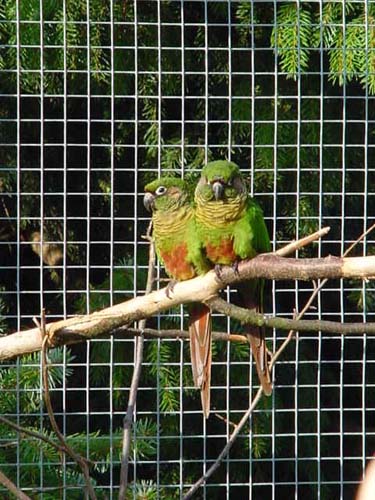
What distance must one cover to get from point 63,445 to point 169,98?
1236 millimetres

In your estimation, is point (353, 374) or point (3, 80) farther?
point (353, 374)

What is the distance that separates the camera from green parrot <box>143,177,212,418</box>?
6.84 feet

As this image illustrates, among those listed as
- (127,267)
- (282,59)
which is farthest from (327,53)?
(127,267)

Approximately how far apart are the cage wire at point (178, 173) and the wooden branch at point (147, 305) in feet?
2.39

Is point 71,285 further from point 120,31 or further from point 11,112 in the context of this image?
point 120,31

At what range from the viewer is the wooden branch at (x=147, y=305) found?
1.59 meters

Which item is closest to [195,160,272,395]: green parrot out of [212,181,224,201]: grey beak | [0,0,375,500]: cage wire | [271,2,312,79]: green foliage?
[212,181,224,201]: grey beak

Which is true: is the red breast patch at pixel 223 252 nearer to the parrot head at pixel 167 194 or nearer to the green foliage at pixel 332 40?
the parrot head at pixel 167 194

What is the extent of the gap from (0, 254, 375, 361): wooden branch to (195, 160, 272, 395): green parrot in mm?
344

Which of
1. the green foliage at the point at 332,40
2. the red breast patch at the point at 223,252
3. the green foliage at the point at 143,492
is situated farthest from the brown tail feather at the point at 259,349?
the green foliage at the point at 332,40

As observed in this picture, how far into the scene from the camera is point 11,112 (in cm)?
273

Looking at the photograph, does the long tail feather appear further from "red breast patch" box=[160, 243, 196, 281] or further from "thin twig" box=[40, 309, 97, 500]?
"thin twig" box=[40, 309, 97, 500]

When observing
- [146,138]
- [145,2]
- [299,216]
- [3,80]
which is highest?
[145,2]

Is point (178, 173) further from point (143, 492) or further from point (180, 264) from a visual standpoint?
point (143, 492)
